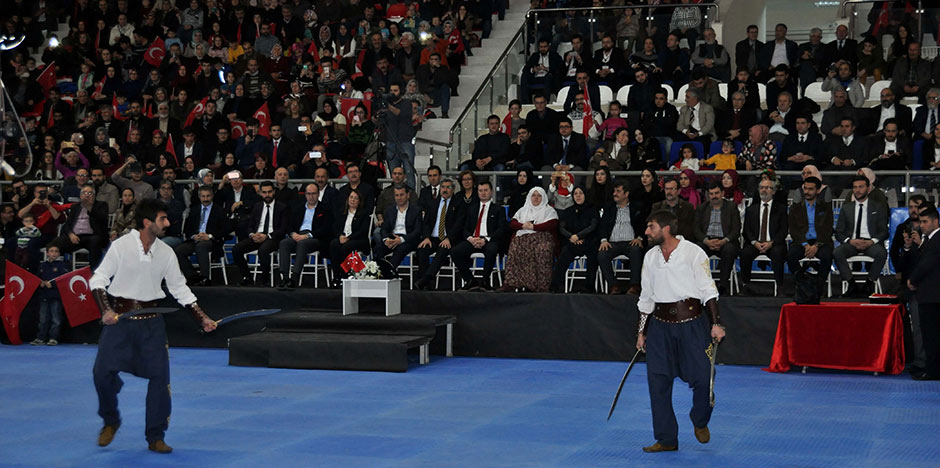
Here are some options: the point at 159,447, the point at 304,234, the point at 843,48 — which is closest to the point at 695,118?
the point at 843,48

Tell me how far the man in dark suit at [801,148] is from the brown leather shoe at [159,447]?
10022 millimetres

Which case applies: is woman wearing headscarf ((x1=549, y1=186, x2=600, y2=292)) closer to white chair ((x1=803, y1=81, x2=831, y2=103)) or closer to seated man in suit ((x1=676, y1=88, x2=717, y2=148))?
seated man in suit ((x1=676, y1=88, x2=717, y2=148))

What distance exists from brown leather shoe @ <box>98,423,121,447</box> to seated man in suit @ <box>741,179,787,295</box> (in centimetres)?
799

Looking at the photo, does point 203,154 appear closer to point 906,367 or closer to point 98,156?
point 98,156

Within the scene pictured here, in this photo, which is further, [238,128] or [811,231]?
[238,128]

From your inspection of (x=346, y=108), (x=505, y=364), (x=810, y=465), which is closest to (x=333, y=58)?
(x=346, y=108)

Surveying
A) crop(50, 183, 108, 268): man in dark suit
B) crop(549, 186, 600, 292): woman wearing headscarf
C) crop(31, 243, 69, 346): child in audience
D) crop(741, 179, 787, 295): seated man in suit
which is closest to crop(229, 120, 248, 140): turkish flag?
crop(50, 183, 108, 268): man in dark suit

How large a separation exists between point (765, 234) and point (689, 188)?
52.4 inches

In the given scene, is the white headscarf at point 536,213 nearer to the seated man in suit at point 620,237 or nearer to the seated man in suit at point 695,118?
the seated man in suit at point 620,237

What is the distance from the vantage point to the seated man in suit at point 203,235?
14939mm

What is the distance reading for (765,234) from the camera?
13.0 meters

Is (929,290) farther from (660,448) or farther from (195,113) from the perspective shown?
(195,113)

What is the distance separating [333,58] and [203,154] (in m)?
3.62

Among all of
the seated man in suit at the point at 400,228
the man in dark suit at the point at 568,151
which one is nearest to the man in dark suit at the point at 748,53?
the man in dark suit at the point at 568,151
